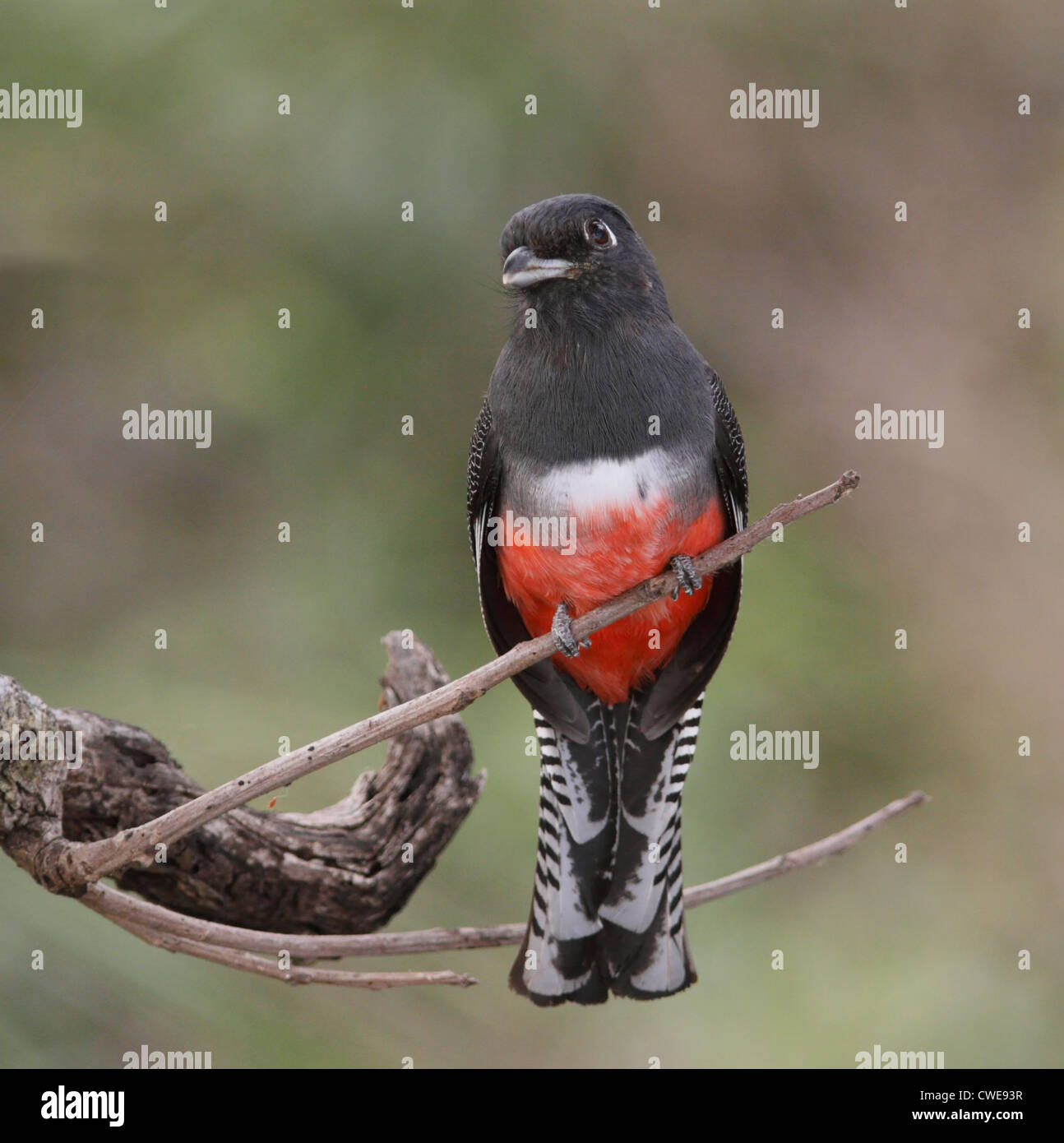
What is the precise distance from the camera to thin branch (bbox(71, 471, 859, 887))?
3762mm

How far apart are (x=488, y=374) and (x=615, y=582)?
102 inches

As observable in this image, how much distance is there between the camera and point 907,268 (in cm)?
772

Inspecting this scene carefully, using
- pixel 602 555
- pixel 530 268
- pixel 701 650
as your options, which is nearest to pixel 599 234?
pixel 530 268

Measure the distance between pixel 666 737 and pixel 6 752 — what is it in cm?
246

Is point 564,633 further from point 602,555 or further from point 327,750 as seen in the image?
point 327,750

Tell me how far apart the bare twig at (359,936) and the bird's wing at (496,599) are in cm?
79

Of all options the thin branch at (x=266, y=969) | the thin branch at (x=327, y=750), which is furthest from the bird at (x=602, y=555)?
the thin branch at (x=266, y=969)

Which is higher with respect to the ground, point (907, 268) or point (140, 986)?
point (907, 268)

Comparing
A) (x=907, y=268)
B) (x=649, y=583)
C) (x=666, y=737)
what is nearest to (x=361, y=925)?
(x=666, y=737)

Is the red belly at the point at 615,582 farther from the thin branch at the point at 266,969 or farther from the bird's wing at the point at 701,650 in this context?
the thin branch at the point at 266,969

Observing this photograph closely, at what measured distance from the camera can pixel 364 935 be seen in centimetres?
456

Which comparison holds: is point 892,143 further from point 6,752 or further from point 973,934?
point 6,752

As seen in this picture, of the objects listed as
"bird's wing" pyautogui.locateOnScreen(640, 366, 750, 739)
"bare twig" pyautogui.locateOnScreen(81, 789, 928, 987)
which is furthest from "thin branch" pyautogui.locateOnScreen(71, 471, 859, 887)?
"bird's wing" pyautogui.locateOnScreen(640, 366, 750, 739)

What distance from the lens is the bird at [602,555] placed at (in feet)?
15.4
